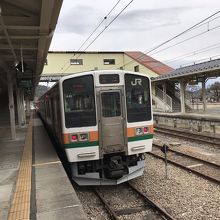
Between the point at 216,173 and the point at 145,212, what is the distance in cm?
321

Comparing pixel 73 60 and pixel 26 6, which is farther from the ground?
pixel 73 60

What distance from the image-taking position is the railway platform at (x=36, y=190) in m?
4.75

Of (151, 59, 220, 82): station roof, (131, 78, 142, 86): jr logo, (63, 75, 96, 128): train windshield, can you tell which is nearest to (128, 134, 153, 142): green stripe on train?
(63, 75, 96, 128): train windshield

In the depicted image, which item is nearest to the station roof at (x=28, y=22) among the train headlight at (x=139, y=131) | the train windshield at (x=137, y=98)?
the train windshield at (x=137, y=98)

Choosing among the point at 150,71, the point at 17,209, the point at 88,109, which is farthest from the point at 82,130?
the point at 150,71

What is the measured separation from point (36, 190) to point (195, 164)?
5.48 m

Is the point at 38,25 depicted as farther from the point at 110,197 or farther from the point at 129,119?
the point at 110,197

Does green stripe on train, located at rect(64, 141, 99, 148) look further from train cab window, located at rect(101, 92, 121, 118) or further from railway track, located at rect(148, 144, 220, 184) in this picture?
railway track, located at rect(148, 144, 220, 184)

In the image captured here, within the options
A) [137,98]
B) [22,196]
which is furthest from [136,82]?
[22,196]

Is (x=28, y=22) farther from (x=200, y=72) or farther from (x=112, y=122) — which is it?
(x=200, y=72)

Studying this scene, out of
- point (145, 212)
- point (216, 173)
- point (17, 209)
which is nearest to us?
point (17, 209)

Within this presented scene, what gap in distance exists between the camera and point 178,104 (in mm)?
29922

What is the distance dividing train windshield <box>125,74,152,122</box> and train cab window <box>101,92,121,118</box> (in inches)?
11.0

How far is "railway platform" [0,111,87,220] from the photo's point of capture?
15.6ft
